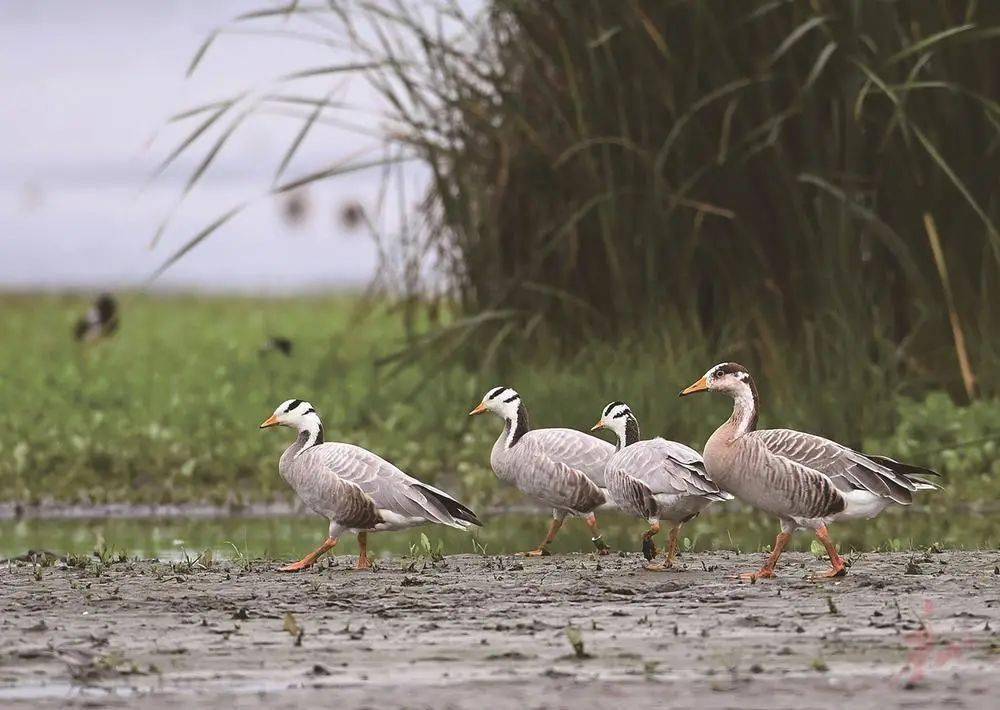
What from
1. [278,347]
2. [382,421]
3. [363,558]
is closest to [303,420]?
[363,558]

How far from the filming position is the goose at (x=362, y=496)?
28.9 feet

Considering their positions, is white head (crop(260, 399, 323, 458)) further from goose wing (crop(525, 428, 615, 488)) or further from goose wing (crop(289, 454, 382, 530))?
goose wing (crop(525, 428, 615, 488))

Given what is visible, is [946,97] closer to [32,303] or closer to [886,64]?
[886,64]

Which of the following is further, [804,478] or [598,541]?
[598,541]

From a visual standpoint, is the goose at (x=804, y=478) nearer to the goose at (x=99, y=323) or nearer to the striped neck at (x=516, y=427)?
the striped neck at (x=516, y=427)

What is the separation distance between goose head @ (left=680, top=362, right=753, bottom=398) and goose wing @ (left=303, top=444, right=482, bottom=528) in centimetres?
119

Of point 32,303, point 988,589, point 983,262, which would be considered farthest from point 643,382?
point 32,303

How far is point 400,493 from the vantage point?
28.9 ft

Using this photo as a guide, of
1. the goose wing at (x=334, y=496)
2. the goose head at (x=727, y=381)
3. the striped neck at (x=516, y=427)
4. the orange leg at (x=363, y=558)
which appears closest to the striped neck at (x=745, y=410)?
the goose head at (x=727, y=381)

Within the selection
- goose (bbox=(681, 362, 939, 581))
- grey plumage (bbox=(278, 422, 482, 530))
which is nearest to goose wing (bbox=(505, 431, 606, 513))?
grey plumage (bbox=(278, 422, 482, 530))

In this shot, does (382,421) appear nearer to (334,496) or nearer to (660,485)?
(334,496)

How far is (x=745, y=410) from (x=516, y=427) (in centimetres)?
157

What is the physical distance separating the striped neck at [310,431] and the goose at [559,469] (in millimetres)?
922

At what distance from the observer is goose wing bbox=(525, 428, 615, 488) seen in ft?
30.3
